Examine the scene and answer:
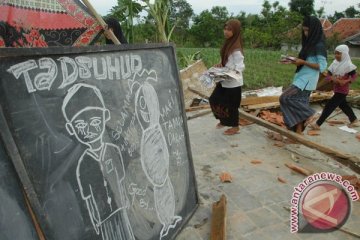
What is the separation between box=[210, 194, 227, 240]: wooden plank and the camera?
272 centimetres

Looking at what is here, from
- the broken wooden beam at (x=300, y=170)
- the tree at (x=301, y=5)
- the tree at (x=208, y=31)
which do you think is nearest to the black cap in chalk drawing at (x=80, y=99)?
the broken wooden beam at (x=300, y=170)

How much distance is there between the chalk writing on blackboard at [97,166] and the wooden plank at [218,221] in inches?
34.2

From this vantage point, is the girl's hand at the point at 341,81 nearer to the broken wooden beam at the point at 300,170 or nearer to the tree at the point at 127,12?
the broken wooden beam at the point at 300,170

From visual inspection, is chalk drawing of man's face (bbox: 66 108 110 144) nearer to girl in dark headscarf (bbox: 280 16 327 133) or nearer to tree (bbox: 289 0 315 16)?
girl in dark headscarf (bbox: 280 16 327 133)

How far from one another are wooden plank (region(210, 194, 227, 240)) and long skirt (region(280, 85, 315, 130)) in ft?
7.64

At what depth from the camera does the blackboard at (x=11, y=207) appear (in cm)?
148

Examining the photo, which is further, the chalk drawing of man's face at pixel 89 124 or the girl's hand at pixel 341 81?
the girl's hand at pixel 341 81

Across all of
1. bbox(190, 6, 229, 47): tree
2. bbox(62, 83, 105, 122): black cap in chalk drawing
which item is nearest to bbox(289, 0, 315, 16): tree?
bbox(190, 6, 229, 47): tree

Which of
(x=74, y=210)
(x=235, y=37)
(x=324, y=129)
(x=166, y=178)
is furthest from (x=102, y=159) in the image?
(x=324, y=129)

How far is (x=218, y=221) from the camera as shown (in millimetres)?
2881

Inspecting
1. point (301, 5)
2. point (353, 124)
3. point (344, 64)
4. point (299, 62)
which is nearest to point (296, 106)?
point (299, 62)

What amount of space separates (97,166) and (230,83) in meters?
3.46

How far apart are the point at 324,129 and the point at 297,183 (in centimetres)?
259

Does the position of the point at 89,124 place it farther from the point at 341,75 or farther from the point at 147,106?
the point at 341,75
